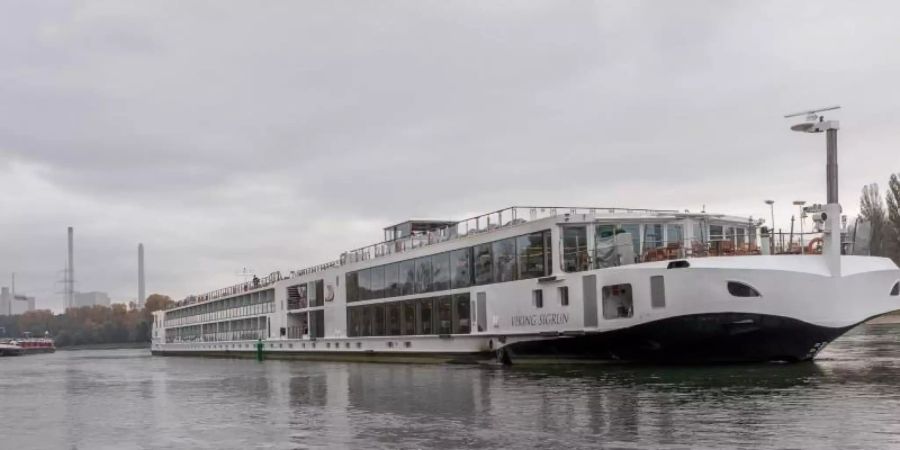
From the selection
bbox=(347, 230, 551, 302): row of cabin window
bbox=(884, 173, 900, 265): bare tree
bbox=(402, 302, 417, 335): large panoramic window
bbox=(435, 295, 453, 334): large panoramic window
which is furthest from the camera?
bbox=(884, 173, 900, 265): bare tree

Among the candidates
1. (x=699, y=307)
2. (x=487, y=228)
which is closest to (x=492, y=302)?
(x=487, y=228)

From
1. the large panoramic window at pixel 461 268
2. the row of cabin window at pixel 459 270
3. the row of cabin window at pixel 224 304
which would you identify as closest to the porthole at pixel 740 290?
the row of cabin window at pixel 459 270

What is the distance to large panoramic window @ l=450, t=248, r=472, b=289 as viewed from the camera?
41.9 meters

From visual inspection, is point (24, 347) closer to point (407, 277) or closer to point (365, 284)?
point (365, 284)

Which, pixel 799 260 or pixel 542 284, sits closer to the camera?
pixel 799 260

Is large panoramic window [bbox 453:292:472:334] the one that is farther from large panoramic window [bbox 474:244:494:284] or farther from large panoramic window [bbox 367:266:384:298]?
large panoramic window [bbox 367:266:384:298]

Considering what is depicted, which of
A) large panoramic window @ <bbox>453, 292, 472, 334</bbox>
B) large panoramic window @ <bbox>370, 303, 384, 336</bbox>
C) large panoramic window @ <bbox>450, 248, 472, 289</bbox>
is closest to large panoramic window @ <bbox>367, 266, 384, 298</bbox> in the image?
large panoramic window @ <bbox>370, 303, 384, 336</bbox>

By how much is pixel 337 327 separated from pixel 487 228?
18.7m

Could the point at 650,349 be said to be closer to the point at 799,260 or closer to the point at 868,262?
the point at 799,260

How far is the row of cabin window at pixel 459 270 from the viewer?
3672 centimetres

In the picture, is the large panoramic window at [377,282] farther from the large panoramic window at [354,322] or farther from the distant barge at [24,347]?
the distant barge at [24,347]

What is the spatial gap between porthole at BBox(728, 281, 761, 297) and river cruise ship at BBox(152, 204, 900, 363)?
45 mm

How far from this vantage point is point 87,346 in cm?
19825

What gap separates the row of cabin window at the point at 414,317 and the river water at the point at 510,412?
10165mm
